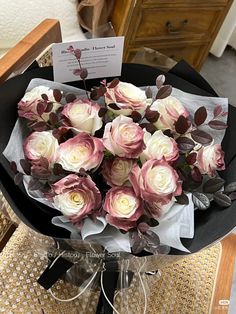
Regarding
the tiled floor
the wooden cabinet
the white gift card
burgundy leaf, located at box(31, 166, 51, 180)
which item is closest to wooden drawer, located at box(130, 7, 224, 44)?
the wooden cabinet

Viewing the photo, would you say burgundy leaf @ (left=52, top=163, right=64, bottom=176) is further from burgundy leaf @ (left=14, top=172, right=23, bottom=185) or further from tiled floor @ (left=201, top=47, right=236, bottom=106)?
tiled floor @ (left=201, top=47, right=236, bottom=106)

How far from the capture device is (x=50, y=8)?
1.34 m

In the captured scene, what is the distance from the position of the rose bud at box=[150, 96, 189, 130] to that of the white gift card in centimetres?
12

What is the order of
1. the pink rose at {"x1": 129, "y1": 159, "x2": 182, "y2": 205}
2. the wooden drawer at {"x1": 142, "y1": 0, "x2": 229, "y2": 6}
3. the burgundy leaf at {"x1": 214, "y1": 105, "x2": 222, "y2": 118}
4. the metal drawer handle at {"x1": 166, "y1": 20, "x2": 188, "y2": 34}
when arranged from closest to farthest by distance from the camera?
the pink rose at {"x1": 129, "y1": 159, "x2": 182, "y2": 205} → the burgundy leaf at {"x1": 214, "y1": 105, "x2": 222, "y2": 118} → the wooden drawer at {"x1": 142, "y1": 0, "x2": 229, "y2": 6} → the metal drawer handle at {"x1": 166, "y1": 20, "x2": 188, "y2": 34}

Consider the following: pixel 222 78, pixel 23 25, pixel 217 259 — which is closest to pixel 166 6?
pixel 23 25

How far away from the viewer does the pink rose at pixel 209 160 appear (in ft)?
1.81

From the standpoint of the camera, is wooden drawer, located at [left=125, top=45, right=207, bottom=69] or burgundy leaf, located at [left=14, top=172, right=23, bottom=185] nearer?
burgundy leaf, located at [left=14, top=172, right=23, bottom=185]

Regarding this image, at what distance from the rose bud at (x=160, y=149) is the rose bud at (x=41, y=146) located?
12 centimetres

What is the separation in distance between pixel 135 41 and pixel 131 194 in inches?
52.8

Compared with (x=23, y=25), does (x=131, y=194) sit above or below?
above

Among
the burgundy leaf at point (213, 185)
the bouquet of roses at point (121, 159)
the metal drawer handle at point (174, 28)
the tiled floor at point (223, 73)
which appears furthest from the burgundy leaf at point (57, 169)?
the tiled floor at point (223, 73)

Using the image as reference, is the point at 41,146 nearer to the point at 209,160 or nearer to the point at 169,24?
the point at 209,160

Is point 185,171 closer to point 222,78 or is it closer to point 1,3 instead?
point 1,3

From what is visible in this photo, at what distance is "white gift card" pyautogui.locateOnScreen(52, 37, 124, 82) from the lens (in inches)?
23.9
